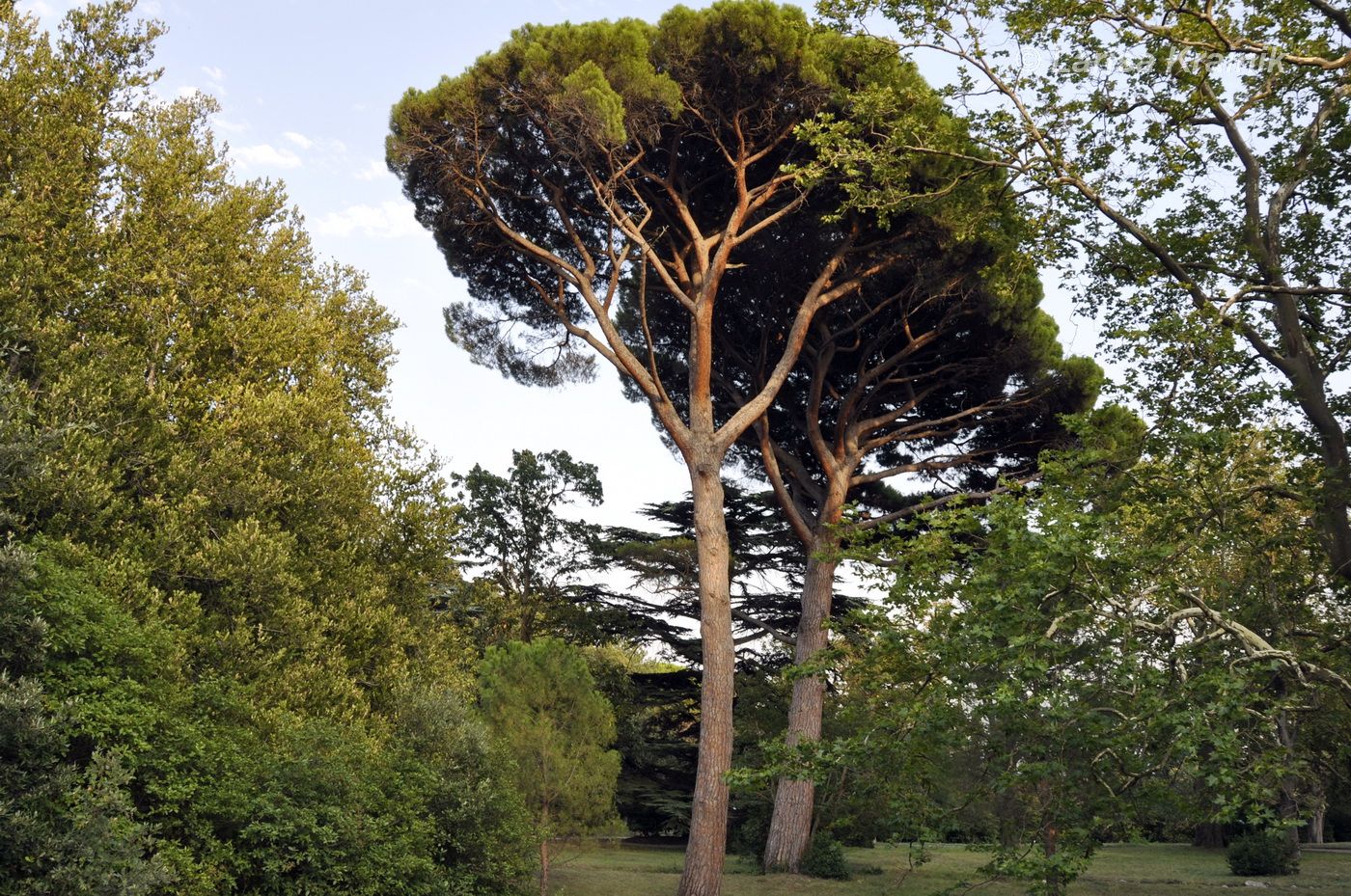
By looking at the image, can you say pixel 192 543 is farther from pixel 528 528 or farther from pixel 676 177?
pixel 528 528

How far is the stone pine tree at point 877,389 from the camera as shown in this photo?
1695cm

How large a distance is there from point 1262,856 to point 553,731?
570 inches

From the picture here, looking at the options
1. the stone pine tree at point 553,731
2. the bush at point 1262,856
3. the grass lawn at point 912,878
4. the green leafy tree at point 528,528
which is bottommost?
the grass lawn at point 912,878

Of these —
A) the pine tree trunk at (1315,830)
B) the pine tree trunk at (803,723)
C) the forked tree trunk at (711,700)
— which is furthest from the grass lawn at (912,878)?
the pine tree trunk at (1315,830)

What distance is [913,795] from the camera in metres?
8.06

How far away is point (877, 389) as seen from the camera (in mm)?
17828

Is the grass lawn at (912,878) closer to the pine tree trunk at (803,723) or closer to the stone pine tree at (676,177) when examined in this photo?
the pine tree trunk at (803,723)

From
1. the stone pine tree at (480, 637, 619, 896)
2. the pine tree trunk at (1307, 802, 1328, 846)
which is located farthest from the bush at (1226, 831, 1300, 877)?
the stone pine tree at (480, 637, 619, 896)

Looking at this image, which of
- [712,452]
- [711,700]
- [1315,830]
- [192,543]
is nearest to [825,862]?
[711,700]

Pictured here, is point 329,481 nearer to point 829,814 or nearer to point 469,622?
point 829,814

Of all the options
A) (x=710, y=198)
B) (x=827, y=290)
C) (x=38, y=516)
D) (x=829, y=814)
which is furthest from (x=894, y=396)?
(x=38, y=516)

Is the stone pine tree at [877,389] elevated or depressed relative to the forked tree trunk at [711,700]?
elevated

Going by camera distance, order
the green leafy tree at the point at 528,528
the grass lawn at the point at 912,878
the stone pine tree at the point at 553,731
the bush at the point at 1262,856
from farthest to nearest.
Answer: the green leafy tree at the point at 528,528, the bush at the point at 1262,856, the grass lawn at the point at 912,878, the stone pine tree at the point at 553,731

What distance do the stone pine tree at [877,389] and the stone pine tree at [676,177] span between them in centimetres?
106
